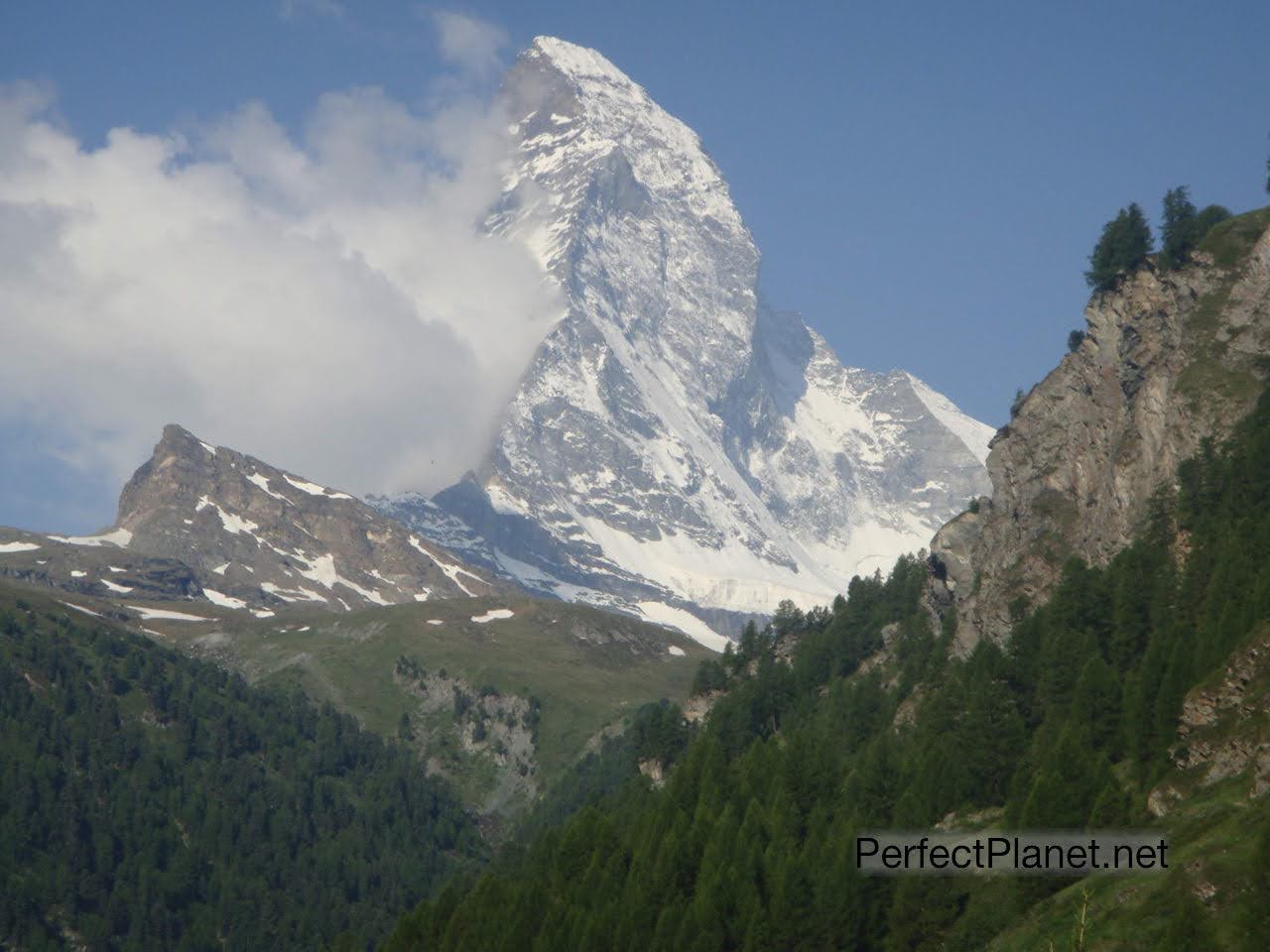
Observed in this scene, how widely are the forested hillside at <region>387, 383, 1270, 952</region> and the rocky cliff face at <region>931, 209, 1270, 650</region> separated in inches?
196

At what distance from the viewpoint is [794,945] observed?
10038cm

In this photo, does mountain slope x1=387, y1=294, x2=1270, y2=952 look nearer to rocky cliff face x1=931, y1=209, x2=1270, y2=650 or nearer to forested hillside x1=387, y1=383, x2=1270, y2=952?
forested hillside x1=387, y1=383, x2=1270, y2=952

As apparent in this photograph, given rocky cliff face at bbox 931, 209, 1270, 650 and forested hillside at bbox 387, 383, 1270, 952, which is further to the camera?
rocky cliff face at bbox 931, 209, 1270, 650

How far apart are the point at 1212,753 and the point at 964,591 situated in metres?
92.0

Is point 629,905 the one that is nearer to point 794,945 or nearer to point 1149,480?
point 794,945

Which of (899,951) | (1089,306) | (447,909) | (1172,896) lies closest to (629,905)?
(899,951)

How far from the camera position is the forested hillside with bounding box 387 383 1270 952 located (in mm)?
79812

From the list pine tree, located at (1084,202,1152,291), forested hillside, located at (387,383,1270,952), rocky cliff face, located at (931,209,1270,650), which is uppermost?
pine tree, located at (1084,202,1152,291)

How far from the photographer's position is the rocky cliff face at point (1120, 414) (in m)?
142

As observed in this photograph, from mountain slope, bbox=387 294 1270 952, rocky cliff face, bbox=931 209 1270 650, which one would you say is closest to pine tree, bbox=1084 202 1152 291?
rocky cliff face, bbox=931 209 1270 650

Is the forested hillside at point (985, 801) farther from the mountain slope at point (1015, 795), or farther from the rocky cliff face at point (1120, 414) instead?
the rocky cliff face at point (1120, 414)

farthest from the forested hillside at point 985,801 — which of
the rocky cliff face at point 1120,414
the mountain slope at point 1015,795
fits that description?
the rocky cliff face at point 1120,414

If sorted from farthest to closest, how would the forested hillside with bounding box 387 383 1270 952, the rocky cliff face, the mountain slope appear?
the rocky cliff face → the forested hillside with bounding box 387 383 1270 952 → the mountain slope

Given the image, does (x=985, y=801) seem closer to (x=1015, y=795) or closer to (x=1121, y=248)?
(x=1015, y=795)
